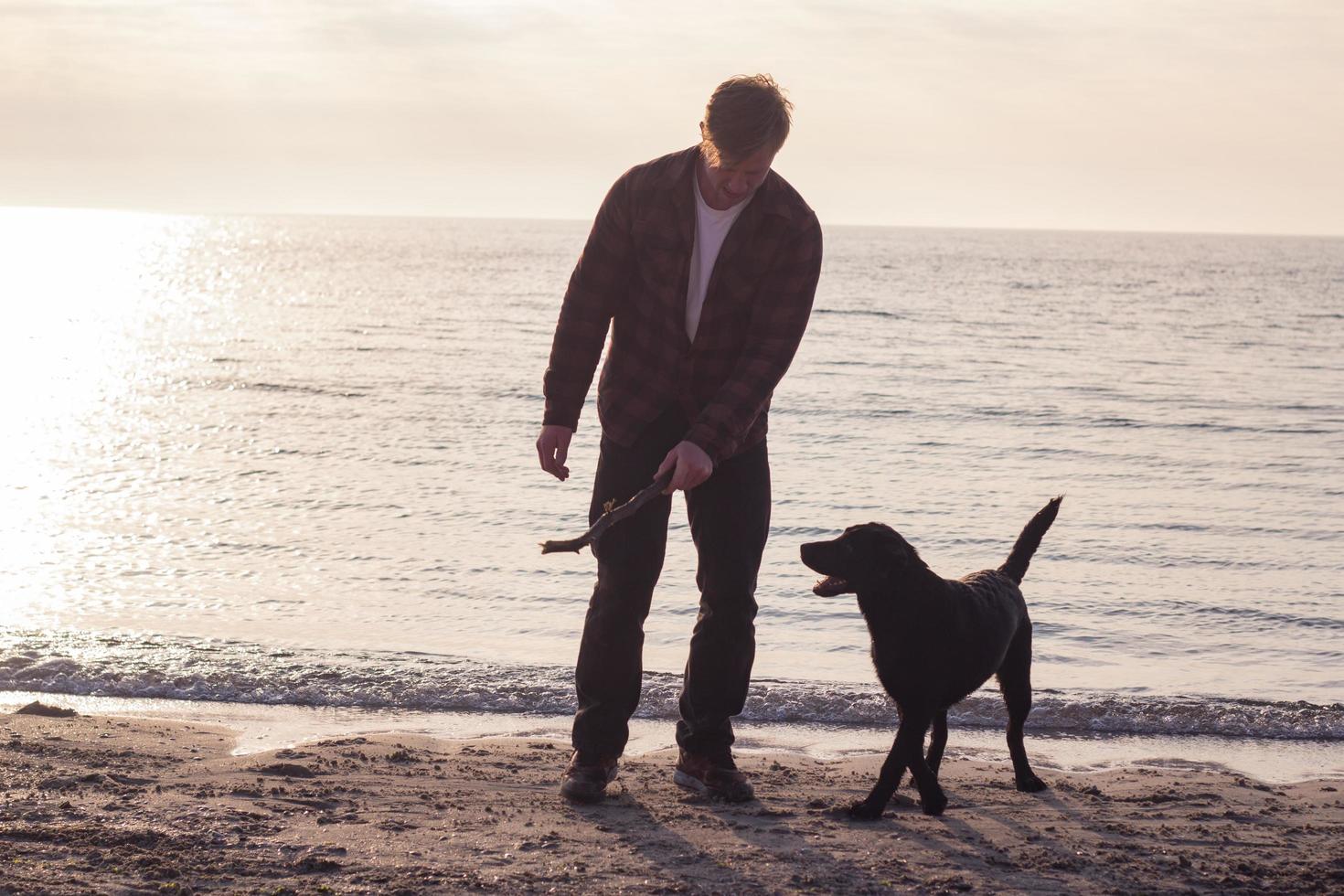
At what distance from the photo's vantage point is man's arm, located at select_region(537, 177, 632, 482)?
4184 millimetres

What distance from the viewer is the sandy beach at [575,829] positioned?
345cm

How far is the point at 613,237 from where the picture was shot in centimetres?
418

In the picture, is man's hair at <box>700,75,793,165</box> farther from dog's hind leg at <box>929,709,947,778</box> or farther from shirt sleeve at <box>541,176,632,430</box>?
dog's hind leg at <box>929,709,947,778</box>

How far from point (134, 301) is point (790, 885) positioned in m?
50.3

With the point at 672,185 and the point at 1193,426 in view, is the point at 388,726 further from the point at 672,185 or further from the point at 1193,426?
the point at 1193,426

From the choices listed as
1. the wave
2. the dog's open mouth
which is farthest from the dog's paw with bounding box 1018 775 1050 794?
the wave

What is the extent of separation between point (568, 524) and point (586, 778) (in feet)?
22.9

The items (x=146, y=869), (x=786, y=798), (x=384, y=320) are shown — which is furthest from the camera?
(x=384, y=320)

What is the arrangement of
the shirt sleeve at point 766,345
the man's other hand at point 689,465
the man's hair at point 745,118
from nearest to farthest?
1. the man's hair at point 745,118
2. the man's other hand at point 689,465
3. the shirt sleeve at point 766,345

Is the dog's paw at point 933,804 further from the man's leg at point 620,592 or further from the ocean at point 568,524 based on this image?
the ocean at point 568,524

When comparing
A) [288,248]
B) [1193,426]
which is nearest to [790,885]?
[1193,426]

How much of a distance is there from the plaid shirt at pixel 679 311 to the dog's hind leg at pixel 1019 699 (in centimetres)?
126

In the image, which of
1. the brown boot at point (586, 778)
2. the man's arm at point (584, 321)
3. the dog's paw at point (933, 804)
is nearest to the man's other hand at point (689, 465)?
the man's arm at point (584, 321)

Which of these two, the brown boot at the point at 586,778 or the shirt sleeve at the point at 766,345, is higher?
the shirt sleeve at the point at 766,345
